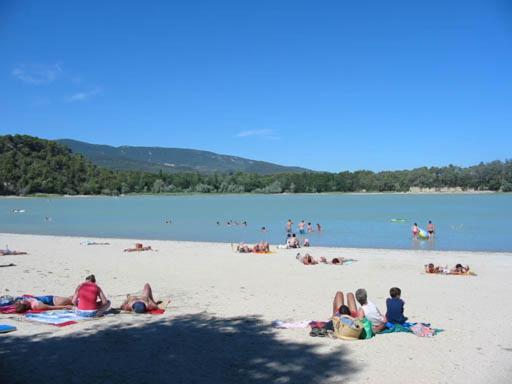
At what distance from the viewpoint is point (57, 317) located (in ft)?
29.7

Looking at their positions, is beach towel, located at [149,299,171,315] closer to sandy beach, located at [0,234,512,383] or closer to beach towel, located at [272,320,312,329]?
sandy beach, located at [0,234,512,383]

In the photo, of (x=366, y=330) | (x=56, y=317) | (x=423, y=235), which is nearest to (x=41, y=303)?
(x=56, y=317)

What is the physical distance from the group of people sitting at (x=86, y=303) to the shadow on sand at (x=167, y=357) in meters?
0.97

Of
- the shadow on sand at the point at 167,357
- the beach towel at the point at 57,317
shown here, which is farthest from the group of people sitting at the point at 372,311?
the beach towel at the point at 57,317

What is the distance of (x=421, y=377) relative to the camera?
6.27 metres

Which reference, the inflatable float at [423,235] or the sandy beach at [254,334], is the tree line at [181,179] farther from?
the sandy beach at [254,334]

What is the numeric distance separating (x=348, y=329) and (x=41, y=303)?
5958 mm

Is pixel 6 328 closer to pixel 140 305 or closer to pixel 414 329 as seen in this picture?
pixel 140 305

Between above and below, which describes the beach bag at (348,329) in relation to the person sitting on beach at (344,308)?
below

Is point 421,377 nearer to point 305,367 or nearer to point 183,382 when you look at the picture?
point 305,367

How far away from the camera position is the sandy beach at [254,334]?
6375 millimetres

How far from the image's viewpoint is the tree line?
14362cm

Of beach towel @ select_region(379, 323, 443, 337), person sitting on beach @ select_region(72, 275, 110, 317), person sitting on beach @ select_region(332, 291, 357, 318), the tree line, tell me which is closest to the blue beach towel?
person sitting on beach @ select_region(72, 275, 110, 317)

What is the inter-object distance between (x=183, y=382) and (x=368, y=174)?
175 meters
